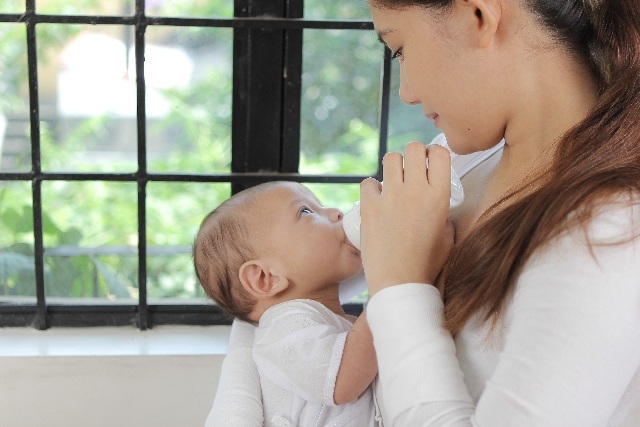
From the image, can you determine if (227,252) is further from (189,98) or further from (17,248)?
(17,248)

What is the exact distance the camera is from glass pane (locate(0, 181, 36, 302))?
182 cm

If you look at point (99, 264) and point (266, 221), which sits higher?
point (266, 221)

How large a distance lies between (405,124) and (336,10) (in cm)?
31

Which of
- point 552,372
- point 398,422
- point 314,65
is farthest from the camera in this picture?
point 314,65

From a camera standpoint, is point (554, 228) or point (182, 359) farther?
point (182, 359)

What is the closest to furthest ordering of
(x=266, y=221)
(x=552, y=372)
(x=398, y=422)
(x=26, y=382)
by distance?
(x=552, y=372) < (x=398, y=422) < (x=266, y=221) < (x=26, y=382)

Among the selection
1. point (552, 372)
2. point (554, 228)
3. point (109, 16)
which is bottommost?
point (552, 372)

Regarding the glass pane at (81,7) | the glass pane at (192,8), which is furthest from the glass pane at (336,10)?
the glass pane at (81,7)

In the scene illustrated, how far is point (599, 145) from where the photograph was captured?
100cm

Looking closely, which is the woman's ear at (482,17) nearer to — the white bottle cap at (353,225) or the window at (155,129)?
the white bottle cap at (353,225)

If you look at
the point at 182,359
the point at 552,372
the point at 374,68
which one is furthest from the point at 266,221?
the point at 552,372

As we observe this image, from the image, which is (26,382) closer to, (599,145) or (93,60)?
(93,60)

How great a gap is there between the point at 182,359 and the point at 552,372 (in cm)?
100

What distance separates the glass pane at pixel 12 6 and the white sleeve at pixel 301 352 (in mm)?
865
